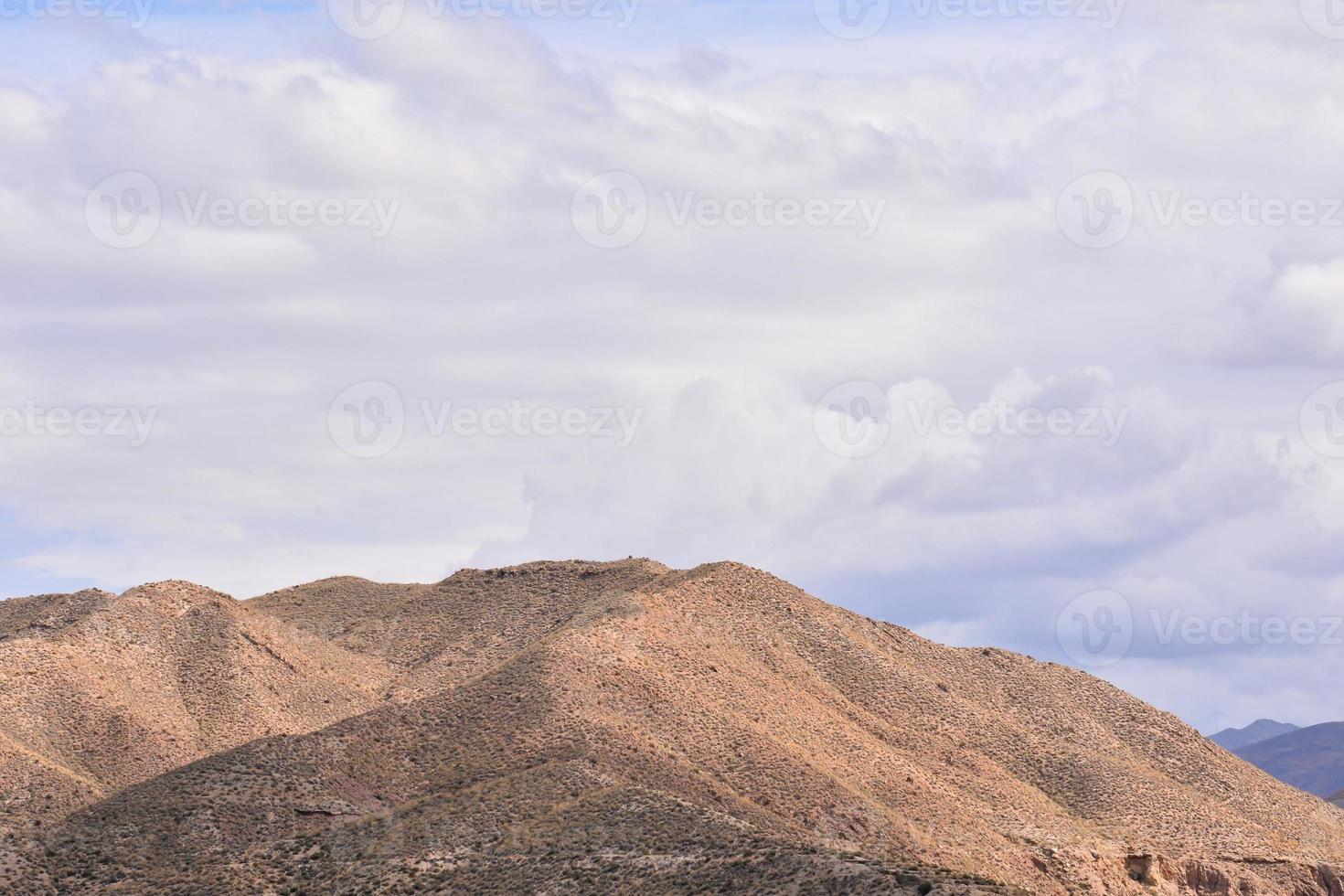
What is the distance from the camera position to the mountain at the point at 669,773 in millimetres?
78562

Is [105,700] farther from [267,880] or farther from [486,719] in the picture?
[267,880]

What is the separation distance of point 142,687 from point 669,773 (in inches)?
1550

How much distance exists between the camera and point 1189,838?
350 feet

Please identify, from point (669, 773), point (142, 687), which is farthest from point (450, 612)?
point (669, 773)

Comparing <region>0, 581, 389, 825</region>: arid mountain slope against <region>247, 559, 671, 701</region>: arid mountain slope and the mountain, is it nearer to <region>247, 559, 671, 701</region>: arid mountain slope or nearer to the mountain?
the mountain

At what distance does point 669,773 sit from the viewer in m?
91.2

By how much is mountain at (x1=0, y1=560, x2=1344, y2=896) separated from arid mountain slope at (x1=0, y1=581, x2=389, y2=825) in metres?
0.92

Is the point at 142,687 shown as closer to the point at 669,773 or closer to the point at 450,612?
the point at 450,612

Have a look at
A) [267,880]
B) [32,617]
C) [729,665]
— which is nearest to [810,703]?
[729,665]

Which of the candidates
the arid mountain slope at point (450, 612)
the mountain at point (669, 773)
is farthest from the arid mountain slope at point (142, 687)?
the arid mountain slope at point (450, 612)

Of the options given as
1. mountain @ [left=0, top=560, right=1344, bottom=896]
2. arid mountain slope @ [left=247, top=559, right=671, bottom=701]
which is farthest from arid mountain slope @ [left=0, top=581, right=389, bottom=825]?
arid mountain slope @ [left=247, top=559, right=671, bottom=701]

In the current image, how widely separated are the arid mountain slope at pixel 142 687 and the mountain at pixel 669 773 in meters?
0.92

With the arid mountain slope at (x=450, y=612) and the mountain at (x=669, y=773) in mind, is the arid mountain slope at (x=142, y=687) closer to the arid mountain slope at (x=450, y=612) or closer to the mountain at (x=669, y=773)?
the mountain at (x=669, y=773)

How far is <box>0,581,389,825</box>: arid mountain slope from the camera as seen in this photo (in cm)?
10106
